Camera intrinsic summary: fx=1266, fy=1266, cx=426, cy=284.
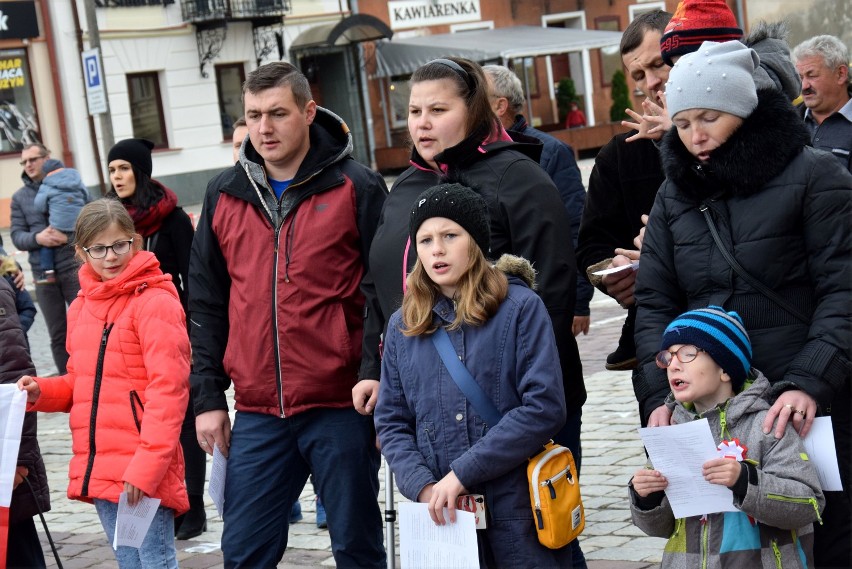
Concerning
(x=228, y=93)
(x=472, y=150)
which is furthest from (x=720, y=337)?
(x=228, y=93)

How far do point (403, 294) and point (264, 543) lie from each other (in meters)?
1.08

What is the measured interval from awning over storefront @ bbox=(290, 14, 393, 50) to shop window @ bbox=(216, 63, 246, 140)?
→ 180cm

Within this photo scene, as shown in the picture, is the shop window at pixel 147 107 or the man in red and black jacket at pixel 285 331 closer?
the man in red and black jacket at pixel 285 331

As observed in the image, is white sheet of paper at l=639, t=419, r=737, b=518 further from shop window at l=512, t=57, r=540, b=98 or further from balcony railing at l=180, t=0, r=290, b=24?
shop window at l=512, t=57, r=540, b=98

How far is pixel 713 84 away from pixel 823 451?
44.4 inches

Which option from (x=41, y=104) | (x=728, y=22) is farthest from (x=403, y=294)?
(x=41, y=104)

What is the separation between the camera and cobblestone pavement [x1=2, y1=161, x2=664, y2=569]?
5.65m

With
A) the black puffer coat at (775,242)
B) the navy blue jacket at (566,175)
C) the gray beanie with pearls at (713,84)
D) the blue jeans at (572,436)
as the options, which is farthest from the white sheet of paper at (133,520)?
the navy blue jacket at (566,175)

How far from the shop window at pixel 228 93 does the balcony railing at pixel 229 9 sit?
1510 millimetres

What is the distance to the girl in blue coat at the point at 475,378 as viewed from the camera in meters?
3.71

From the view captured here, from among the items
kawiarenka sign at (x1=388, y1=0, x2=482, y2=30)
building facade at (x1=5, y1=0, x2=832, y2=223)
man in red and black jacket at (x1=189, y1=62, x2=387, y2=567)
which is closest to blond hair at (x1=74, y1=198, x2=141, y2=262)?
man in red and black jacket at (x1=189, y1=62, x2=387, y2=567)

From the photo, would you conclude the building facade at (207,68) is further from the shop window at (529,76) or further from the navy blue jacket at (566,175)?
the navy blue jacket at (566,175)

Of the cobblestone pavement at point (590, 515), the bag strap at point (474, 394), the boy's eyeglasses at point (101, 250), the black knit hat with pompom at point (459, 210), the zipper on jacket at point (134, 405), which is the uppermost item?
the black knit hat with pompom at point (459, 210)

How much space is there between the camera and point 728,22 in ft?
14.9
